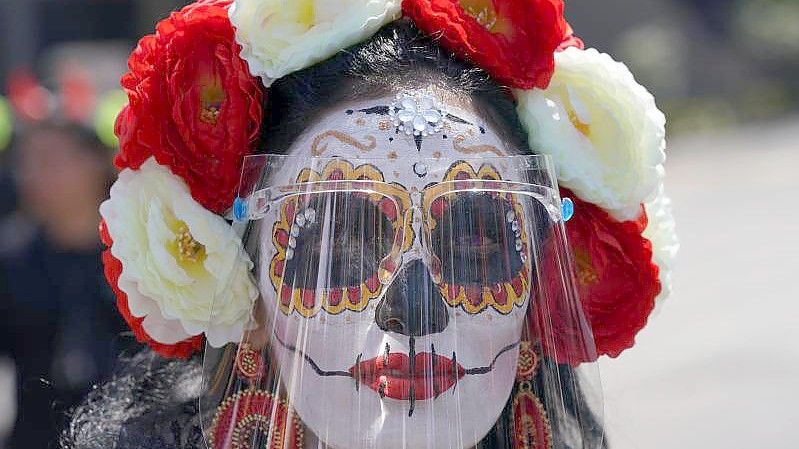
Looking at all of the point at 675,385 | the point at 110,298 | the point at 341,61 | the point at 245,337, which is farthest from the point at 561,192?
the point at 675,385

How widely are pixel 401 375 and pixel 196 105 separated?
2.12 ft

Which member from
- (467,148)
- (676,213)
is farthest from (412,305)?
(676,213)

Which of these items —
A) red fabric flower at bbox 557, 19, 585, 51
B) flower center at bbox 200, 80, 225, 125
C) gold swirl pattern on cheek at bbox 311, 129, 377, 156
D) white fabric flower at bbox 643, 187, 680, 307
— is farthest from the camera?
white fabric flower at bbox 643, 187, 680, 307

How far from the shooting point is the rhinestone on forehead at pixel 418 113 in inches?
81.3

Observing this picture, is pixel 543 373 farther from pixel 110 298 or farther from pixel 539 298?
pixel 110 298

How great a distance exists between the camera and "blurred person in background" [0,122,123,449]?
12.9 ft

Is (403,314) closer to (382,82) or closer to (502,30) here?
(382,82)

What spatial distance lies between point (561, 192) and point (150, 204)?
787 millimetres

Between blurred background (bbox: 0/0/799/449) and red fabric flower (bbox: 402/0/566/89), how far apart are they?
0.61 metres

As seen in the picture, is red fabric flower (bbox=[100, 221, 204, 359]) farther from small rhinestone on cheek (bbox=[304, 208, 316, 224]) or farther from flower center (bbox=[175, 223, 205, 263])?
small rhinestone on cheek (bbox=[304, 208, 316, 224])

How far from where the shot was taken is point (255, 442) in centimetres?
198

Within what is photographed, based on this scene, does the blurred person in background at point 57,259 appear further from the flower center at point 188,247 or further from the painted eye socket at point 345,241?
the painted eye socket at point 345,241

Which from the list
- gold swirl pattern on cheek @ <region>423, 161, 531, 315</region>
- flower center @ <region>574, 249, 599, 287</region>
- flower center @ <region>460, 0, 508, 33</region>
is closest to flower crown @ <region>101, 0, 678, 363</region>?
flower center @ <region>460, 0, 508, 33</region>

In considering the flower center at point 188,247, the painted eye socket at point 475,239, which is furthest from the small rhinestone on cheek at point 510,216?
the flower center at point 188,247
